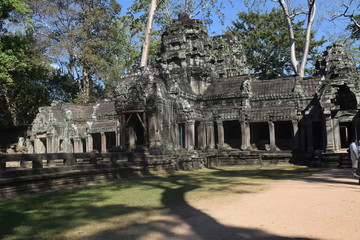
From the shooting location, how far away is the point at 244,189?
32.1 ft

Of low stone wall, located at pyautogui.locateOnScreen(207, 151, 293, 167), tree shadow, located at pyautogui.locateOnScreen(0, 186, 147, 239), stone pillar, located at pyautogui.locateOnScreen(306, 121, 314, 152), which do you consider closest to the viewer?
tree shadow, located at pyautogui.locateOnScreen(0, 186, 147, 239)

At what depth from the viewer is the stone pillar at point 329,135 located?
1769cm

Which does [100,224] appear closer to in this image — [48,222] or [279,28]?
[48,222]

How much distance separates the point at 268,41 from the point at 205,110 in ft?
64.4

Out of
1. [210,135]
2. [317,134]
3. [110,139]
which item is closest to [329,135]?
[317,134]

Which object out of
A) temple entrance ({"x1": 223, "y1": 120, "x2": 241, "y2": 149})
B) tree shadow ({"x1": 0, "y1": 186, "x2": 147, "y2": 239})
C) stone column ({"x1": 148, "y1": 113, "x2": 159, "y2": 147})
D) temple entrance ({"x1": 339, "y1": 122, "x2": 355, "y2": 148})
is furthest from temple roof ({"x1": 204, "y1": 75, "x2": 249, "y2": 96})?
tree shadow ({"x1": 0, "y1": 186, "x2": 147, "y2": 239})

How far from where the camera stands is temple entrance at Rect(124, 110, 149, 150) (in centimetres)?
1808

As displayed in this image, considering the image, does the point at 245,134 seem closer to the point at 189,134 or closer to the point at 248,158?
the point at 248,158

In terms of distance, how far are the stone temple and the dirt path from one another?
9.77 m

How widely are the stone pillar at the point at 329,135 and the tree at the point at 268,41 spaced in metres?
21.0

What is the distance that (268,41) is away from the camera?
125ft

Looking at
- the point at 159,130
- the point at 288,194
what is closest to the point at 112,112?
the point at 159,130

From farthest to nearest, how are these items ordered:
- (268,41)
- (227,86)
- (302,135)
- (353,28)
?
(268,41) → (353,28) → (227,86) → (302,135)

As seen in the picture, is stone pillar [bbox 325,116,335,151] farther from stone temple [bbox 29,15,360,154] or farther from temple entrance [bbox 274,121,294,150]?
temple entrance [bbox 274,121,294,150]
